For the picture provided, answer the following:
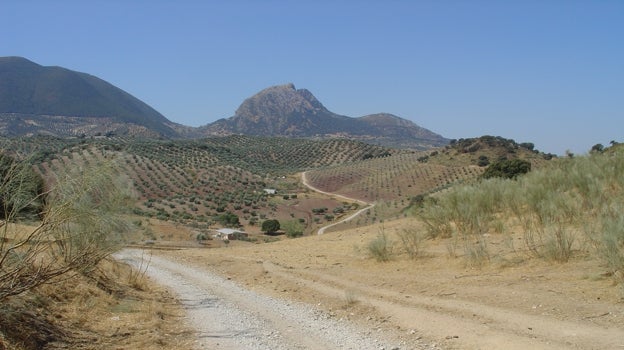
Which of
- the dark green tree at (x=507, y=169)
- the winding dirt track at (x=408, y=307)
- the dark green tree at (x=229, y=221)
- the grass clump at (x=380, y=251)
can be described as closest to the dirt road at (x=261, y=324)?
the winding dirt track at (x=408, y=307)

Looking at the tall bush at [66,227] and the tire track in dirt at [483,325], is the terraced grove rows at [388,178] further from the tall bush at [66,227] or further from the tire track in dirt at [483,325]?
the tall bush at [66,227]

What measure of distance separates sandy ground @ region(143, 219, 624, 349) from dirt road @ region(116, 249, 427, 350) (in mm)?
405

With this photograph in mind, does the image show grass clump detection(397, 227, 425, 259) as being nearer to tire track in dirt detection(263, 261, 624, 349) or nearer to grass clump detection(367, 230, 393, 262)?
grass clump detection(367, 230, 393, 262)

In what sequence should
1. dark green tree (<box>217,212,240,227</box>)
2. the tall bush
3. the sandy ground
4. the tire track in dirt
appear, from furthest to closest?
dark green tree (<box>217,212,240,227</box>) < the sandy ground < the tire track in dirt < the tall bush

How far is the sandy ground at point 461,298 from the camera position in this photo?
744 cm

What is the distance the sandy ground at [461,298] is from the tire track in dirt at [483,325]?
0.01 m

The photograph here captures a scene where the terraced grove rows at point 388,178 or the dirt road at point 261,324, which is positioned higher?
the terraced grove rows at point 388,178

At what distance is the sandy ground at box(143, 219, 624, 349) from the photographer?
7.44 metres

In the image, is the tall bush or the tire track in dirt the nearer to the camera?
the tall bush

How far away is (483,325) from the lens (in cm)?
808

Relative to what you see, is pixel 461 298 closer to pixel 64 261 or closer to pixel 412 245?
pixel 412 245

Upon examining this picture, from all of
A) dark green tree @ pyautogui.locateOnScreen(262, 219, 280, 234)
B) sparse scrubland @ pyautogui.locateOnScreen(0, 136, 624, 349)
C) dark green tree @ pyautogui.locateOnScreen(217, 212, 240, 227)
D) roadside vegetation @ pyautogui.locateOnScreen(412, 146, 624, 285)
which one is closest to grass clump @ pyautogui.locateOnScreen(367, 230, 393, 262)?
sparse scrubland @ pyautogui.locateOnScreen(0, 136, 624, 349)

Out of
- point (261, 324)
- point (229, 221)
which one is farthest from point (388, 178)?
point (261, 324)

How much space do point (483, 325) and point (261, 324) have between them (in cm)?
373
